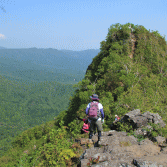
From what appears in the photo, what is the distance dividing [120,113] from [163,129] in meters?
4.91

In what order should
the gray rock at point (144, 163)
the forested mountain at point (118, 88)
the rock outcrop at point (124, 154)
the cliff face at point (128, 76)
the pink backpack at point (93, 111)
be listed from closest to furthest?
the gray rock at point (144, 163), the rock outcrop at point (124, 154), the pink backpack at point (93, 111), the forested mountain at point (118, 88), the cliff face at point (128, 76)

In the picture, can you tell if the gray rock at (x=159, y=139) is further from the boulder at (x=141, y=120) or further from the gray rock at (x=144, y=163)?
the gray rock at (x=144, y=163)

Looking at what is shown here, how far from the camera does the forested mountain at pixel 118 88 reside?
7.26 meters

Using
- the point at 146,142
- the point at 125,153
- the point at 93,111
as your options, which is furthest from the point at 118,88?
the point at 125,153

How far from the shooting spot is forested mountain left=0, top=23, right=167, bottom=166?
23.8 ft

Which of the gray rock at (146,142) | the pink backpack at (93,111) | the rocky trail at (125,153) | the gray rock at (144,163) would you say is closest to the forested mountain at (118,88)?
the rocky trail at (125,153)

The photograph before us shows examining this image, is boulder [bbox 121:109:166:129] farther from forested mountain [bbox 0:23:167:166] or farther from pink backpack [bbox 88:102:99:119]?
pink backpack [bbox 88:102:99:119]

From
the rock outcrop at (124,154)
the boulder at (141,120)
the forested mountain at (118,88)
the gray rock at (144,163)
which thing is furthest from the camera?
the boulder at (141,120)

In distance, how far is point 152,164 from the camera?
5.08 meters

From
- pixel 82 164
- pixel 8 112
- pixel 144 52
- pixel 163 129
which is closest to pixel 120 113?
pixel 163 129

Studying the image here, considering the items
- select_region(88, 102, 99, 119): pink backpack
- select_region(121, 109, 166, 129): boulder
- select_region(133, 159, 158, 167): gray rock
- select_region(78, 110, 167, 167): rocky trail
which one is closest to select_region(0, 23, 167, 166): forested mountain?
select_region(121, 109, 166, 129): boulder

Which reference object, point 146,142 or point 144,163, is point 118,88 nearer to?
point 146,142

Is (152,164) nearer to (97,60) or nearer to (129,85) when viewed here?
(129,85)

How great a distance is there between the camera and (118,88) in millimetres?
18047
